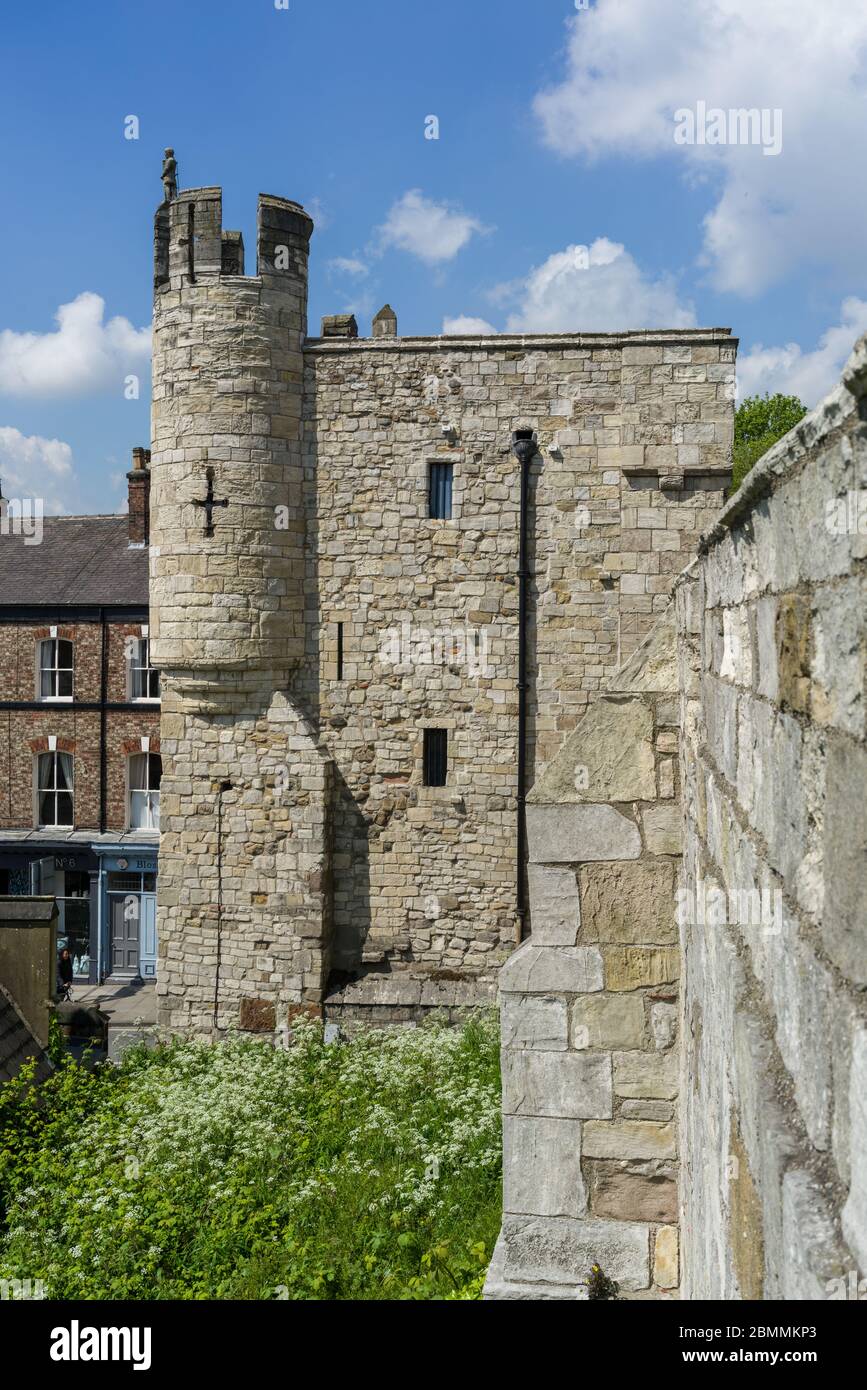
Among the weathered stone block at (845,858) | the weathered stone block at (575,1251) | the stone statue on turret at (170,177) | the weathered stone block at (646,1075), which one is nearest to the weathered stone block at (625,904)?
the weathered stone block at (646,1075)

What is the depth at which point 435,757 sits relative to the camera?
13.8m

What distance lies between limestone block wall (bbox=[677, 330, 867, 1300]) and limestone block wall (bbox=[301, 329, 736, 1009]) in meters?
10.5

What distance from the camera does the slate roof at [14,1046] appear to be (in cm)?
945

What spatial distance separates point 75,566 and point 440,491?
12153 mm

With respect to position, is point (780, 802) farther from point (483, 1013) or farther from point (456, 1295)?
point (483, 1013)

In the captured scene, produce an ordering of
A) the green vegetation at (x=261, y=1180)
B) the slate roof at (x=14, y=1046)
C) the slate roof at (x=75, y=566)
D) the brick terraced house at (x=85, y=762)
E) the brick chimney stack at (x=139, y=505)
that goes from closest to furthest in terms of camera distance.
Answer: the green vegetation at (x=261, y=1180)
the slate roof at (x=14, y=1046)
the brick terraced house at (x=85, y=762)
the slate roof at (x=75, y=566)
the brick chimney stack at (x=139, y=505)

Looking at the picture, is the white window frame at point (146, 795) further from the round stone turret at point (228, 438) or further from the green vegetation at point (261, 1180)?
the green vegetation at point (261, 1180)

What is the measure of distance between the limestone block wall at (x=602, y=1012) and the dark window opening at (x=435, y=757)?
8.92m

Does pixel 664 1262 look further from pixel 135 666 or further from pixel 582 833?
pixel 135 666

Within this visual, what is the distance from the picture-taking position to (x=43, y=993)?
11.9 m

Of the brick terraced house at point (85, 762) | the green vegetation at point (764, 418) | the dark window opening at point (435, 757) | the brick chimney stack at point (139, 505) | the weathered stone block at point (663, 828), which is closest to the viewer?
the weathered stone block at point (663, 828)

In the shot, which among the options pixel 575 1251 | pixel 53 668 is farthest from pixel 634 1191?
pixel 53 668

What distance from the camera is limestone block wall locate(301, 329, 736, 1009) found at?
13.1m

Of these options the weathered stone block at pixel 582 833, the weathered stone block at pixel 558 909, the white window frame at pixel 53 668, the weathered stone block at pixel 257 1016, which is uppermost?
the white window frame at pixel 53 668
